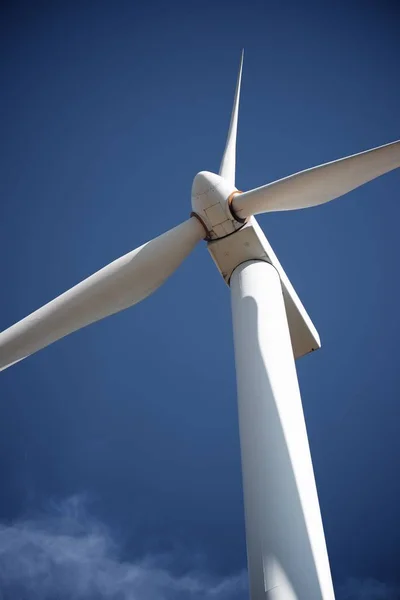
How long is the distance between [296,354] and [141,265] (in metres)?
3.58

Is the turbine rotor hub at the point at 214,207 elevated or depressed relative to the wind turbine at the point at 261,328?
elevated

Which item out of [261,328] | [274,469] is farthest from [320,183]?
[274,469]

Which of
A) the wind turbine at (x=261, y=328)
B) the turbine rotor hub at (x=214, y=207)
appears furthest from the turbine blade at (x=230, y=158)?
the turbine rotor hub at (x=214, y=207)

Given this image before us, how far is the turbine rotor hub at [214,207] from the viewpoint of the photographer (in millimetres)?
9258

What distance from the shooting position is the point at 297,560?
211 inches

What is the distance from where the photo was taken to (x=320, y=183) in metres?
8.69

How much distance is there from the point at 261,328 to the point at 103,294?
273cm

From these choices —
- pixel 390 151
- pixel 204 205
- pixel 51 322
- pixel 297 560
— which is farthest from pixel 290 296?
pixel 297 560

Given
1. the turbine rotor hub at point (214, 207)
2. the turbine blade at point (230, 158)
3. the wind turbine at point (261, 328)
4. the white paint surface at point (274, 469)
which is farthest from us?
the turbine blade at point (230, 158)

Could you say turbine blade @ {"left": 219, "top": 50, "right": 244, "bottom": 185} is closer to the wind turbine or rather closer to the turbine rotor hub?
the wind turbine

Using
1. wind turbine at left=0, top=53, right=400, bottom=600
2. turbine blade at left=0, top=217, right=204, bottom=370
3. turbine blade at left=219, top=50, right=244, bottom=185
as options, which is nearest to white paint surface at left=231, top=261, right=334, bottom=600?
wind turbine at left=0, top=53, right=400, bottom=600

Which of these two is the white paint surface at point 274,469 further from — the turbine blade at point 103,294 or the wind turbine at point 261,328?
the turbine blade at point 103,294

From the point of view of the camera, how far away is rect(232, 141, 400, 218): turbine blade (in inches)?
324

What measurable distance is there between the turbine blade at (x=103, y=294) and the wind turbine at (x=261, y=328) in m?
0.02
